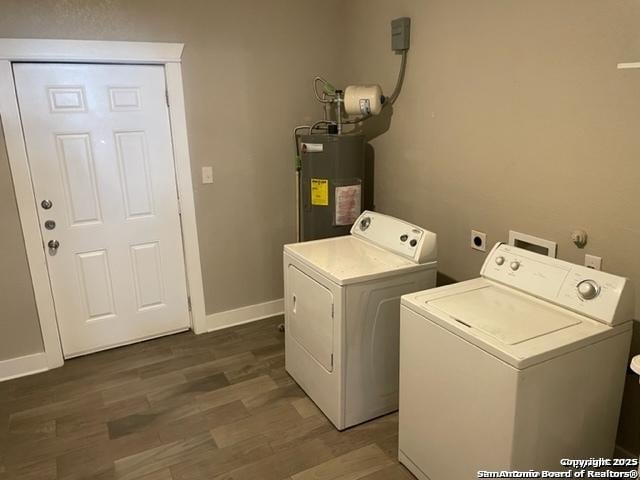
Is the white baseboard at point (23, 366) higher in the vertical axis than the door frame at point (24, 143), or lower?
lower

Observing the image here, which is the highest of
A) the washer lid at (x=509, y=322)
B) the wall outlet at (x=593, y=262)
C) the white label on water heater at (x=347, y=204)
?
the white label on water heater at (x=347, y=204)

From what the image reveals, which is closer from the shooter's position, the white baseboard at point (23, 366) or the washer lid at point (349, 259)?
the washer lid at point (349, 259)

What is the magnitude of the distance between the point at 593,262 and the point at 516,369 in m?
0.82

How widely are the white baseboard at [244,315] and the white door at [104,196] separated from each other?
33 cm

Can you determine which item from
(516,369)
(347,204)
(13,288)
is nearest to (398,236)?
(347,204)

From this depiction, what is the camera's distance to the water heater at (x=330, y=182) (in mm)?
3000

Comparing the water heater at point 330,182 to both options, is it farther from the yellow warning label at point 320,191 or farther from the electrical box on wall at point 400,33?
the electrical box on wall at point 400,33

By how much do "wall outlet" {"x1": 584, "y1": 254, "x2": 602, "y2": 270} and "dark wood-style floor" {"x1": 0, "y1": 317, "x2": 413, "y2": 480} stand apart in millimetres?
1236

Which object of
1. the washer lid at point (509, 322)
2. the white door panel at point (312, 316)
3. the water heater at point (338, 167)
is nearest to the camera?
the washer lid at point (509, 322)

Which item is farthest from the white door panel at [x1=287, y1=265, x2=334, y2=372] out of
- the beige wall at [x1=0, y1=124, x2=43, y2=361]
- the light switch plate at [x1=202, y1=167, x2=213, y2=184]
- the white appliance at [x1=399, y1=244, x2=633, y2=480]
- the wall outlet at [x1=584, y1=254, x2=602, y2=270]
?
the beige wall at [x1=0, y1=124, x2=43, y2=361]

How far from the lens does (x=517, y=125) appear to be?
2.29 meters

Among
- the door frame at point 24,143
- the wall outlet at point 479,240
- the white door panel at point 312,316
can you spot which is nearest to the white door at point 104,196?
the door frame at point 24,143

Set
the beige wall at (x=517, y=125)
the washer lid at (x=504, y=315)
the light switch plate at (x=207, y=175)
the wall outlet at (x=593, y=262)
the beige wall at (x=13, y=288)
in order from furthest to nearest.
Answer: the light switch plate at (x=207, y=175) → the beige wall at (x=13, y=288) → the wall outlet at (x=593, y=262) → the beige wall at (x=517, y=125) → the washer lid at (x=504, y=315)

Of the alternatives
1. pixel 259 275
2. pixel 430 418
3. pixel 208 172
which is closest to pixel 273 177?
pixel 208 172
